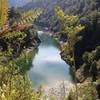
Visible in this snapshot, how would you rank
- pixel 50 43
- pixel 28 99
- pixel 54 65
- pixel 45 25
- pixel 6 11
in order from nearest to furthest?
pixel 6 11
pixel 28 99
pixel 54 65
pixel 50 43
pixel 45 25

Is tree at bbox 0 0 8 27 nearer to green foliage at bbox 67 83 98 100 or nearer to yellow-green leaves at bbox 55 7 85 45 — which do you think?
yellow-green leaves at bbox 55 7 85 45

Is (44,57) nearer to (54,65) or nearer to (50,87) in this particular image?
(54,65)

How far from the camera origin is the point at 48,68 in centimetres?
5478

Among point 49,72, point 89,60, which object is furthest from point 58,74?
point 89,60

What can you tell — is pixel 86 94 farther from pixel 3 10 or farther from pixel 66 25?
pixel 3 10

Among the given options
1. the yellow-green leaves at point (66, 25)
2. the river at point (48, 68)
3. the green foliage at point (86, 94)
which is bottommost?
the river at point (48, 68)

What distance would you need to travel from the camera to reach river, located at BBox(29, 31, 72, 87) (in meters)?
45.9

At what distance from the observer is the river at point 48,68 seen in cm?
4589

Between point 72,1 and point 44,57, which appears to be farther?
point 72,1

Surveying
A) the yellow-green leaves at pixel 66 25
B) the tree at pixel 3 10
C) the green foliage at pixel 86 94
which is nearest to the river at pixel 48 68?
the green foliage at pixel 86 94

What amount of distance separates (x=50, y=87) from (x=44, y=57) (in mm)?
24116

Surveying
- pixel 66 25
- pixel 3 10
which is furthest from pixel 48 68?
pixel 3 10

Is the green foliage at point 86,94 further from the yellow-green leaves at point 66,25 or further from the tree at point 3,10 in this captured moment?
the tree at point 3,10

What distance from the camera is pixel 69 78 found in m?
47.1
